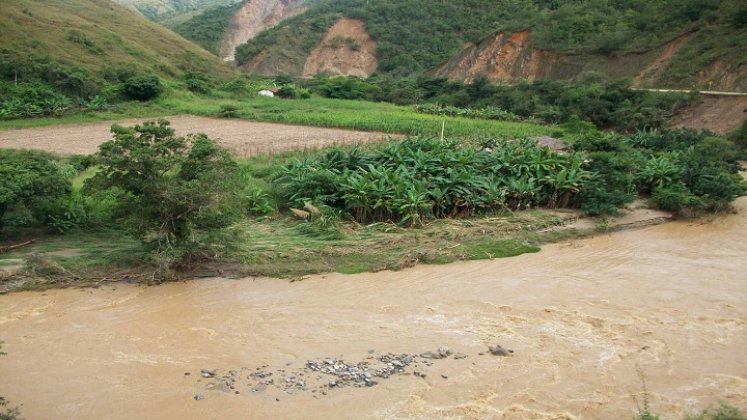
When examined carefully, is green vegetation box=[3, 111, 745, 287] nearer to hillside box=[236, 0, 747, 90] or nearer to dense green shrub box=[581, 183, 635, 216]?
dense green shrub box=[581, 183, 635, 216]

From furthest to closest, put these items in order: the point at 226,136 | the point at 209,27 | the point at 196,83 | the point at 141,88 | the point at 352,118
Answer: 1. the point at 209,27
2. the point at 196,83
3. the point at 141,88
4. the point at 352,118
5. the point at 226,136

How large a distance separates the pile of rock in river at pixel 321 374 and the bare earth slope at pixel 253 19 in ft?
223

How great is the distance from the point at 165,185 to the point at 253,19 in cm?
7904

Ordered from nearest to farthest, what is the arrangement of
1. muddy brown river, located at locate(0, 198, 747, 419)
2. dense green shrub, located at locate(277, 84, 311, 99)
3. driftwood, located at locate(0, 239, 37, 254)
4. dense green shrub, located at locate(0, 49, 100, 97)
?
muddy brown river, located at locate(0, 198, 747, 419), driftwood, located at locate(0, 239, 37, 254), dense green shrub, located at locate(0, 49, 100, 97), dense green shrub, located at locate(277, 84, 311, 99)

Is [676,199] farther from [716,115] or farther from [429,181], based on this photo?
[716,115]

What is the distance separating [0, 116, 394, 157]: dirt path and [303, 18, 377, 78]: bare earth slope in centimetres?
3357

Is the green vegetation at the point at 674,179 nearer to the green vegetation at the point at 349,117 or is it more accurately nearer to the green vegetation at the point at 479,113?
the green vegetation at the point at 349,117

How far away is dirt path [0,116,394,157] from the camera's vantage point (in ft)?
61.0

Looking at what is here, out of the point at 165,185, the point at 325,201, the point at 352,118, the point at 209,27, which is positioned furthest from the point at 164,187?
the point at 209,27

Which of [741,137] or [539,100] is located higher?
[539,100]

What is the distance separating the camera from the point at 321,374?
21.8 feet

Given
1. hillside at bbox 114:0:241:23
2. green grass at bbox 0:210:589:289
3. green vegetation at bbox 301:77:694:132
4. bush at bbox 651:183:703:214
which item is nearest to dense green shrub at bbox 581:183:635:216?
bush at bbox 651:183:703:214

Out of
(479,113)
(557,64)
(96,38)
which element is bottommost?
(479,113)

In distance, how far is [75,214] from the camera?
10609mm
